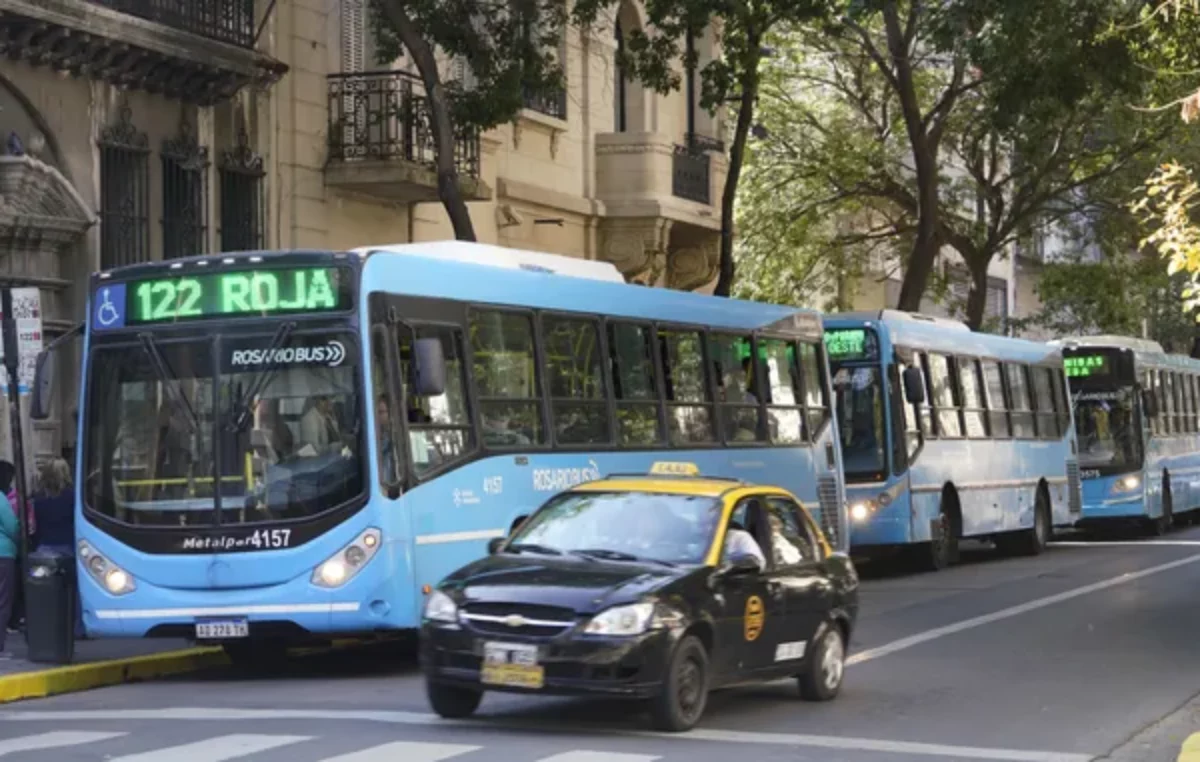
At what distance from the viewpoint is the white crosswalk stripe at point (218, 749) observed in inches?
448

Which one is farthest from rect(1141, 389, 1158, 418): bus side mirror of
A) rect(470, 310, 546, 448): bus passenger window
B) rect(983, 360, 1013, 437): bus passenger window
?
rect(470, 310, 546, 448): bus passenger window

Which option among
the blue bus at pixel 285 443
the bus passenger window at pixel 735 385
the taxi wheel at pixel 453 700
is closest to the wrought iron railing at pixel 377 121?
the bus passenger window at pixel 735 385

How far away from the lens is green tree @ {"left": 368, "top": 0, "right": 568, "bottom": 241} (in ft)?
79.5

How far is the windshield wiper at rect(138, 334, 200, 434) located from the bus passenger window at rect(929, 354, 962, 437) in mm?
14949

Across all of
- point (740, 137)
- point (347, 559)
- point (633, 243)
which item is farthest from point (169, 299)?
point (633, 243)

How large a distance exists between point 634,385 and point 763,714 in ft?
20.2

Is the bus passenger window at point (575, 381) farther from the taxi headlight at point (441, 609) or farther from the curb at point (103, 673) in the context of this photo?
the taxi headlight at point (441, 609)

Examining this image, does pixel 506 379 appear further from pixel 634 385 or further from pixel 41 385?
pixel 41 385

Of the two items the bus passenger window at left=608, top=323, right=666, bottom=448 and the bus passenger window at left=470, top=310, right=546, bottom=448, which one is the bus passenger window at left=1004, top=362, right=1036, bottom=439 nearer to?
the bus passenger window at left=608, top=323, right=666, bottom=448

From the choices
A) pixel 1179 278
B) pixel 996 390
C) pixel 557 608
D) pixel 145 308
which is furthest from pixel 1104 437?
pixel 557 608

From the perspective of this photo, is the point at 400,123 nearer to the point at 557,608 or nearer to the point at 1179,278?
the point at 557,608

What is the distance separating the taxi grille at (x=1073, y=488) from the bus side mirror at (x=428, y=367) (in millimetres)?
21583

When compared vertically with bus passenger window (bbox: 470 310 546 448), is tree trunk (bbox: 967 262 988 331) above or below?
above

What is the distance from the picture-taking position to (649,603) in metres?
12.1
